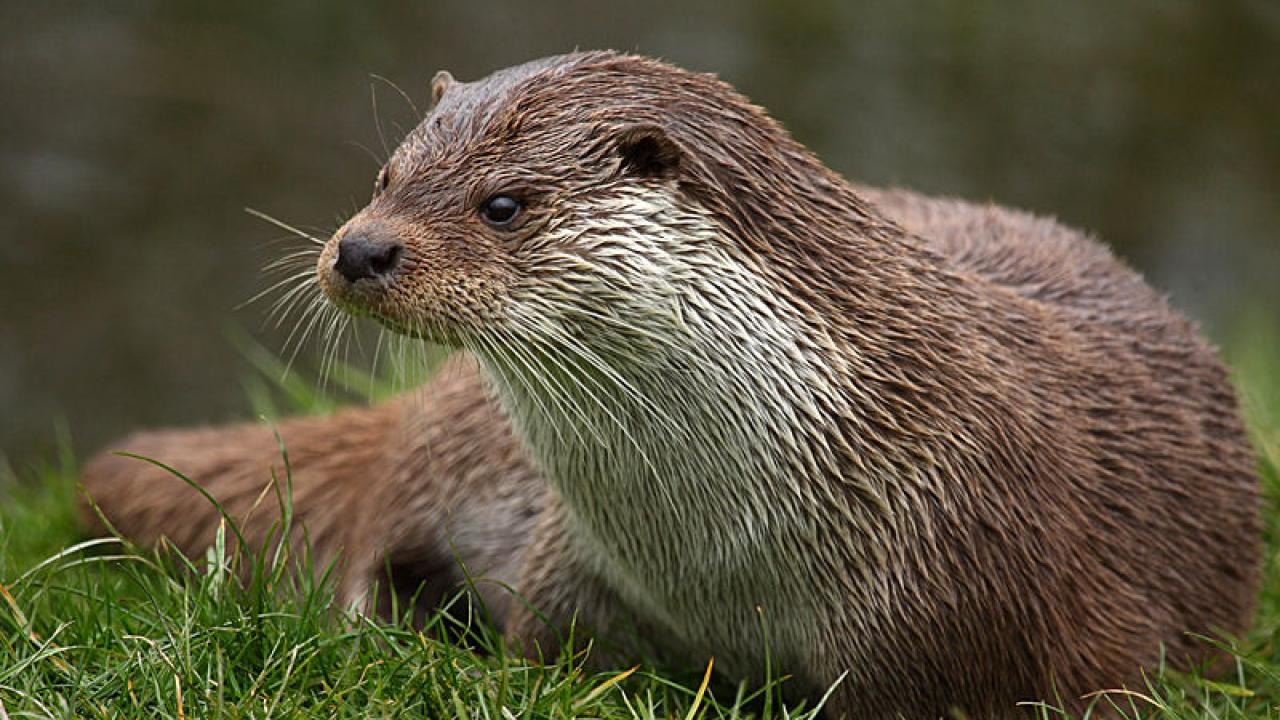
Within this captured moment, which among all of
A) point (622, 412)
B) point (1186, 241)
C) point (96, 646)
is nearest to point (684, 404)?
point (622, 412)

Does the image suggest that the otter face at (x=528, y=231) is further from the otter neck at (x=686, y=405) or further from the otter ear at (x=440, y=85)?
the otter ear at (x=440, y=85)

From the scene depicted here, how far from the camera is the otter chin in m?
2.62

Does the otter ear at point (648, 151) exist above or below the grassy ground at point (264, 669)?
above

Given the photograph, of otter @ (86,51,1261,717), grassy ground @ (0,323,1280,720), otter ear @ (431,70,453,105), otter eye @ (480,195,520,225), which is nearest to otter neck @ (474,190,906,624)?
otter @ (86,51,1261,717)

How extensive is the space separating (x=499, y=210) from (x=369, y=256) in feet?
0.73

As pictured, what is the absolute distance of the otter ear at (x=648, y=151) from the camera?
2637 millimetres

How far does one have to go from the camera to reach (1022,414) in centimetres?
293

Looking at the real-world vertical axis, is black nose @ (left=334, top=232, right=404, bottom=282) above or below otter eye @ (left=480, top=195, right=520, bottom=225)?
below

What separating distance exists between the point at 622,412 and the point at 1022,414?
737mm

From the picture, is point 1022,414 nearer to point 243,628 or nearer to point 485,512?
point 485,512

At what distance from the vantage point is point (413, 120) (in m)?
7.64

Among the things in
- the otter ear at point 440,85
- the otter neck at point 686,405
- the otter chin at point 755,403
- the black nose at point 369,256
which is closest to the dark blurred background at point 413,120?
the otter ear at point 440,85

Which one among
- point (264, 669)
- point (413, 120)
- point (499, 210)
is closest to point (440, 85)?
point (499, 210)

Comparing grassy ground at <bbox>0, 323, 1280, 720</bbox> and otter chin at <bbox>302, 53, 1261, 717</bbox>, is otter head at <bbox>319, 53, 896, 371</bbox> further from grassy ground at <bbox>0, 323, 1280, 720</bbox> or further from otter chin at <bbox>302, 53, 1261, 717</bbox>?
grassy ground at <bbox>0, 323, 1280, 720</bbox>
